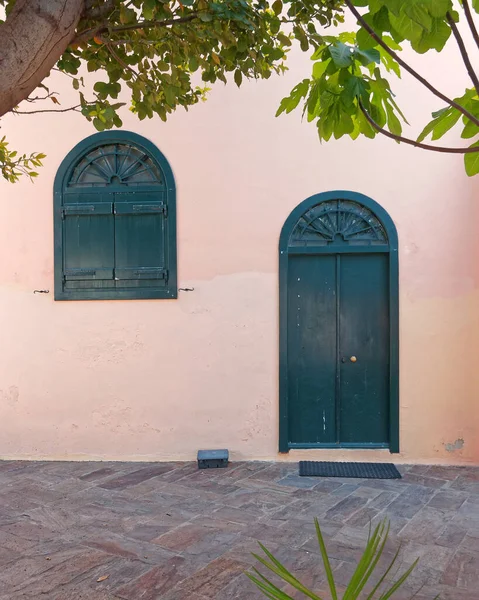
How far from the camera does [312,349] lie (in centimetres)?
560

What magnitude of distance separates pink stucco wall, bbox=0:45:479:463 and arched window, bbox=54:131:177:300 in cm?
13

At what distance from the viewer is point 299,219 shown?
5.60 m

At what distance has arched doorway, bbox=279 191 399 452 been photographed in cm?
554

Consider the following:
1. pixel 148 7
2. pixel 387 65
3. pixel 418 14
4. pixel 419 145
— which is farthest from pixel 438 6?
pixel 148 7

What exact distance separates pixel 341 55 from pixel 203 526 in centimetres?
336

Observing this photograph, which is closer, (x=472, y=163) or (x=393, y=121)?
(x=472, y=163)

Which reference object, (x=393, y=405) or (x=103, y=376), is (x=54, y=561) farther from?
(x=393, y=405)

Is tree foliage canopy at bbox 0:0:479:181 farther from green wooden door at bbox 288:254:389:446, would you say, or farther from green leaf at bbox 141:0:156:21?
green wooden door at bbox 288:254:389:446

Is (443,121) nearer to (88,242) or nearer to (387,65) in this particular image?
(387,65)

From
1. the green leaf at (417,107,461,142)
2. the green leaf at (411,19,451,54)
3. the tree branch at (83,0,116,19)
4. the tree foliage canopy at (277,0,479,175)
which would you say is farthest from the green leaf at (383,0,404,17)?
the tree branch at (83,0,116,19)

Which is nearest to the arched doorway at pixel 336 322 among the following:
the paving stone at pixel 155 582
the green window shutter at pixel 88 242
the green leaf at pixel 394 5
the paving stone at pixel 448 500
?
the paving stone at pixel 448 500

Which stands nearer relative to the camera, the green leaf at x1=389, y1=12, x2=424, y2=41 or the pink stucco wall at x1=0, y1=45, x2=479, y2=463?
the green leaf at x1=389, y1=12, x2=424, y2=41

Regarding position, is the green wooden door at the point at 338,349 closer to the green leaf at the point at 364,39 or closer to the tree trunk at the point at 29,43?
the tree trunk at the point at 29,43

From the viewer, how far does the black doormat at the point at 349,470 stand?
5.05 meters
